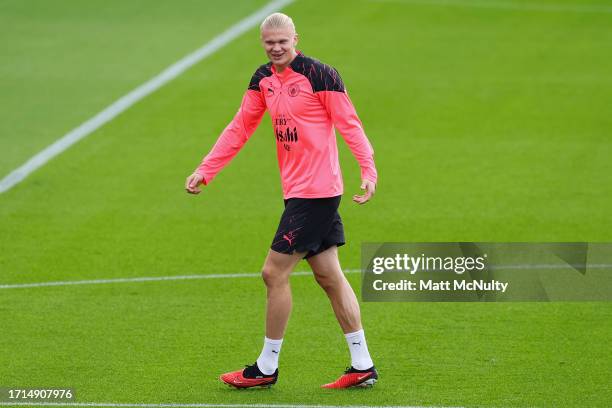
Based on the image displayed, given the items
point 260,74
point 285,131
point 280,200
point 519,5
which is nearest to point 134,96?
point 280,200

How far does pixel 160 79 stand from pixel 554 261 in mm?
9723

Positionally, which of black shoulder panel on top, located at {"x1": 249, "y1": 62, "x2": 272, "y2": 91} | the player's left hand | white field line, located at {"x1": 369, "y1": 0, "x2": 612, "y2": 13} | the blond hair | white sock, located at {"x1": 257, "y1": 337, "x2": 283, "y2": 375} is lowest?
white sock, located at {"x1": 257, "y1": 337, "x2": 283, "y2": 375}

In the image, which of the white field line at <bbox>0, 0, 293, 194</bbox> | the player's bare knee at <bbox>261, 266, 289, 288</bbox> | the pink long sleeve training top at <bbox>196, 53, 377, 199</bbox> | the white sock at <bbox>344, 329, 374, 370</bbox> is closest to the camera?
the pink long sleeve training top at <bbox>196, 53, 377, 199</bbox>

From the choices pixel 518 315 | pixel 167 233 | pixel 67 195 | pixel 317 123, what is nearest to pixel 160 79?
pixel 67 195

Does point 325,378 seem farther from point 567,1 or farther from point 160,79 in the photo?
point 567,1

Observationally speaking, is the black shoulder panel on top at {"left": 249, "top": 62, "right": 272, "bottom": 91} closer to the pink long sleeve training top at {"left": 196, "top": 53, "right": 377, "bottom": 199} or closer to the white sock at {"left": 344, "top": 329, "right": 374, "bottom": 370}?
the pink long sleeve training top at {"left": 196, "top": 53, "right": 377, "bottom": 199}

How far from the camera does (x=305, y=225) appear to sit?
787 cm

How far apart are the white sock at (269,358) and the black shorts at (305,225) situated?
617 mm

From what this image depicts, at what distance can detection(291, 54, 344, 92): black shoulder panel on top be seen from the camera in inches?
305

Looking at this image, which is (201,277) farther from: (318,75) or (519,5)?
(519,5)

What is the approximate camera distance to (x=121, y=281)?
35.6 ft

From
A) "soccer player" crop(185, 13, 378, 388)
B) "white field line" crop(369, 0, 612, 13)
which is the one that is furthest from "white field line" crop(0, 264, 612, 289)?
"white field line" crop(369, 0, 612, 13)

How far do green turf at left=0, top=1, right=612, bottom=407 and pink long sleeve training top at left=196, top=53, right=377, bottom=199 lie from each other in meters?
1.32

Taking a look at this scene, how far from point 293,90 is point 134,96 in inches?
439
